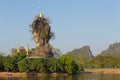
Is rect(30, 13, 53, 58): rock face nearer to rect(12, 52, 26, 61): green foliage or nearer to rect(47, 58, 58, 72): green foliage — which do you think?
rect(12, 52, 26, 61): green foliage

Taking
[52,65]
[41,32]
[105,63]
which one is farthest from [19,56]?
[105,63]

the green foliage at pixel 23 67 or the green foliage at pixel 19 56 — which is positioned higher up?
the green foliage at pixel 19 56

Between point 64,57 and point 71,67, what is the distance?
297 cm

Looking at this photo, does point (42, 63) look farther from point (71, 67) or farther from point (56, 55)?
point (56, 55)

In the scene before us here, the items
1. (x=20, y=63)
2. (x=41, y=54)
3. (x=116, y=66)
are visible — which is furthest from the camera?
(x=116, y=66)

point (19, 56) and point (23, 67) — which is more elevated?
point (19, 56)

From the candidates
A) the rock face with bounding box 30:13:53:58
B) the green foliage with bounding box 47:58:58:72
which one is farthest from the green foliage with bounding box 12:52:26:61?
the green foliage with bounding box 47:58:58:72

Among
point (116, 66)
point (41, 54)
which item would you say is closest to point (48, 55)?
point (41, 54)

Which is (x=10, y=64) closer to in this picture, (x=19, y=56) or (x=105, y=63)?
(x=19, y=56)

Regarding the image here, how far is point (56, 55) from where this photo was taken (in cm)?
6644

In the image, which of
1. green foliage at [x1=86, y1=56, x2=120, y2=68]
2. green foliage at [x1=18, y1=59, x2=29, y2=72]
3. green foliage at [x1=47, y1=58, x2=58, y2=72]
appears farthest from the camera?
green foliage at [x1=86, y1=56, x2=120, y2=68]

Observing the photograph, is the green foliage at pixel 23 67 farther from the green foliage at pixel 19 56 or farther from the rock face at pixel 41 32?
the rock face at pixel 41 32

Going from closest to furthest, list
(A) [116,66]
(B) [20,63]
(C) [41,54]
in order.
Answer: (B) [20,63] → (C) [41,54] → (A) [116,66]

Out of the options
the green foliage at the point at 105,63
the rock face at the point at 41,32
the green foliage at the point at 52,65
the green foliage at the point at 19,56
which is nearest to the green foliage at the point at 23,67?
the green foliage at the point at 52,65
